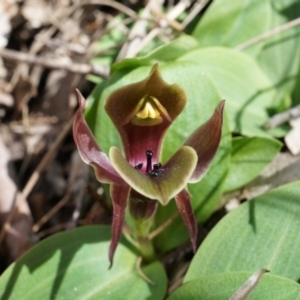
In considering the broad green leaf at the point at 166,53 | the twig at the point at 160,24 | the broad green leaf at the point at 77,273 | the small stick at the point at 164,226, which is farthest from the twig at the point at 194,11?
the broad green leaf at the point at 77,273

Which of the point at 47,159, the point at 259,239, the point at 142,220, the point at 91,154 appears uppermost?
the point at 91,154

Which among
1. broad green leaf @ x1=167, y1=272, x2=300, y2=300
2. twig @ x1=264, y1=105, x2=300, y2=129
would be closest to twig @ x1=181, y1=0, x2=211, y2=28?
twig @ x1=264, y1=105, x2=300, y2=129

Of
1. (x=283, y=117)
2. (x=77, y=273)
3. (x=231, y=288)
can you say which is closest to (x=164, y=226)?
(x=77, y=273)

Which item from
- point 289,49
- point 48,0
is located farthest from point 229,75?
point 48,0

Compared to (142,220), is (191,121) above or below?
above

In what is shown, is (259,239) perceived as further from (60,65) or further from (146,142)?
(60,65)

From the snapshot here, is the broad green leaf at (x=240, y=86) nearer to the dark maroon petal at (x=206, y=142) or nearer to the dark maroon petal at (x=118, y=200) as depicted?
the dark maroon petal at (x=206, y=142)

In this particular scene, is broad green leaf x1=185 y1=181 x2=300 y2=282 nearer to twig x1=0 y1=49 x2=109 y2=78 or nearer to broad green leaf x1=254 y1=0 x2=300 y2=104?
broad green leaf x1=254 y1=0 x2=300 y2=104
